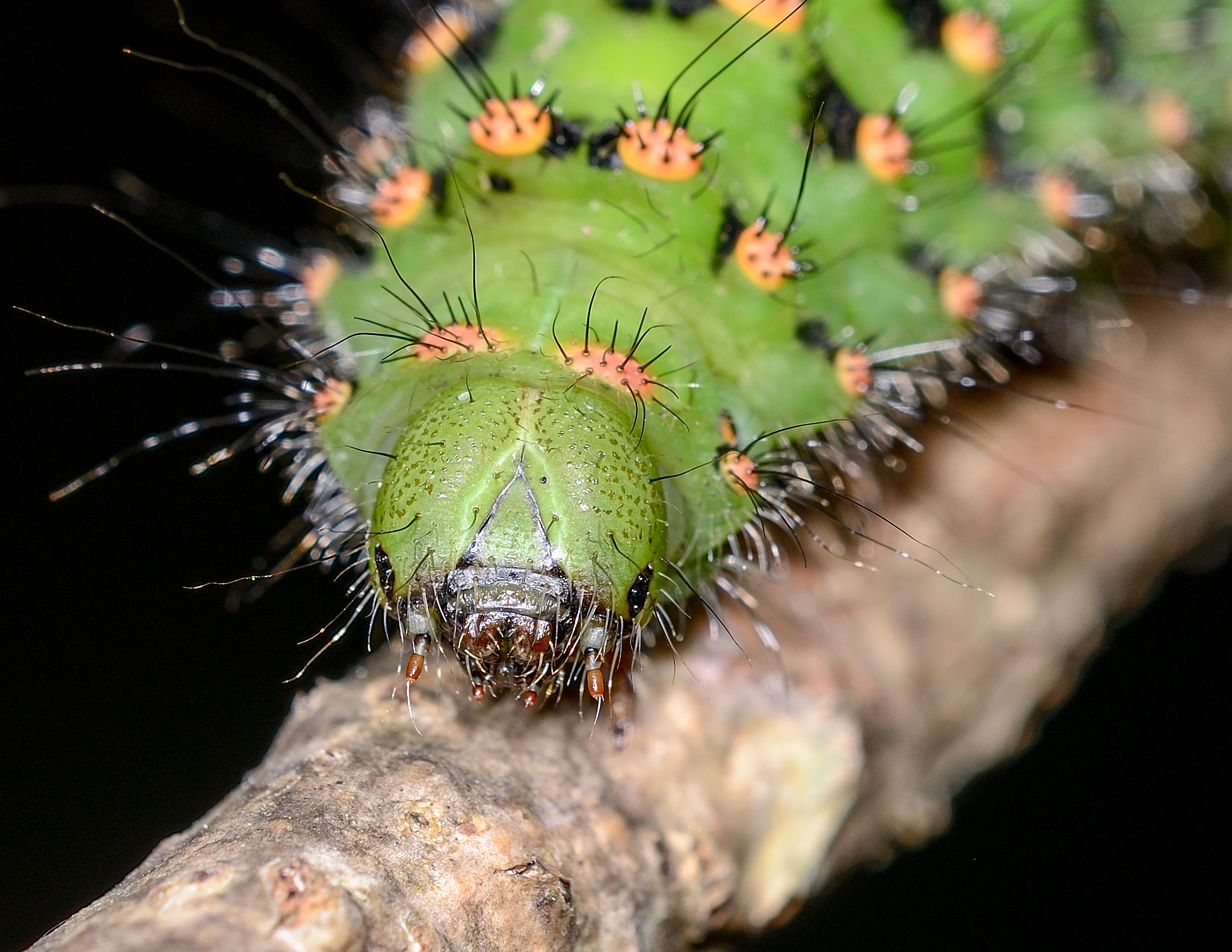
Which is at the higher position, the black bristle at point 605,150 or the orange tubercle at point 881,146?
the orange tubercle at point 881,146

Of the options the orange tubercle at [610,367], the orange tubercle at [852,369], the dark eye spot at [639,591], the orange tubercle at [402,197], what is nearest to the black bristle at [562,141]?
the orange tubercle at [402,197]

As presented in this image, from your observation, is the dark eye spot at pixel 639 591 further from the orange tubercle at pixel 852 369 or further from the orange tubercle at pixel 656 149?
the orange tubercle at pixel 656 149

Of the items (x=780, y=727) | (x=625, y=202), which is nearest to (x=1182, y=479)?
(x=780, y=727)

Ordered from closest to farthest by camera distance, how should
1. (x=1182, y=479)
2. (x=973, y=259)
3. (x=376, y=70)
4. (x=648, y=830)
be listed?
(x=648, y=830) → (x=973, y=259) → (x=1182, y=479) → (x=376, y=70)

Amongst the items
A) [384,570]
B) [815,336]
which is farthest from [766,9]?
[384,570]

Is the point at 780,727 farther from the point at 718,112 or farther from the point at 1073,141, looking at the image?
the point at 1073,141

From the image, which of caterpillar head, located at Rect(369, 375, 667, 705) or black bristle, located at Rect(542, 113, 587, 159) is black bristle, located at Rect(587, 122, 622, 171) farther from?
caterpillar head, located at Rect(369, 375, 667, 705)

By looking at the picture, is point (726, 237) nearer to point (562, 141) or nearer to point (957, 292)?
point (562, 141)
